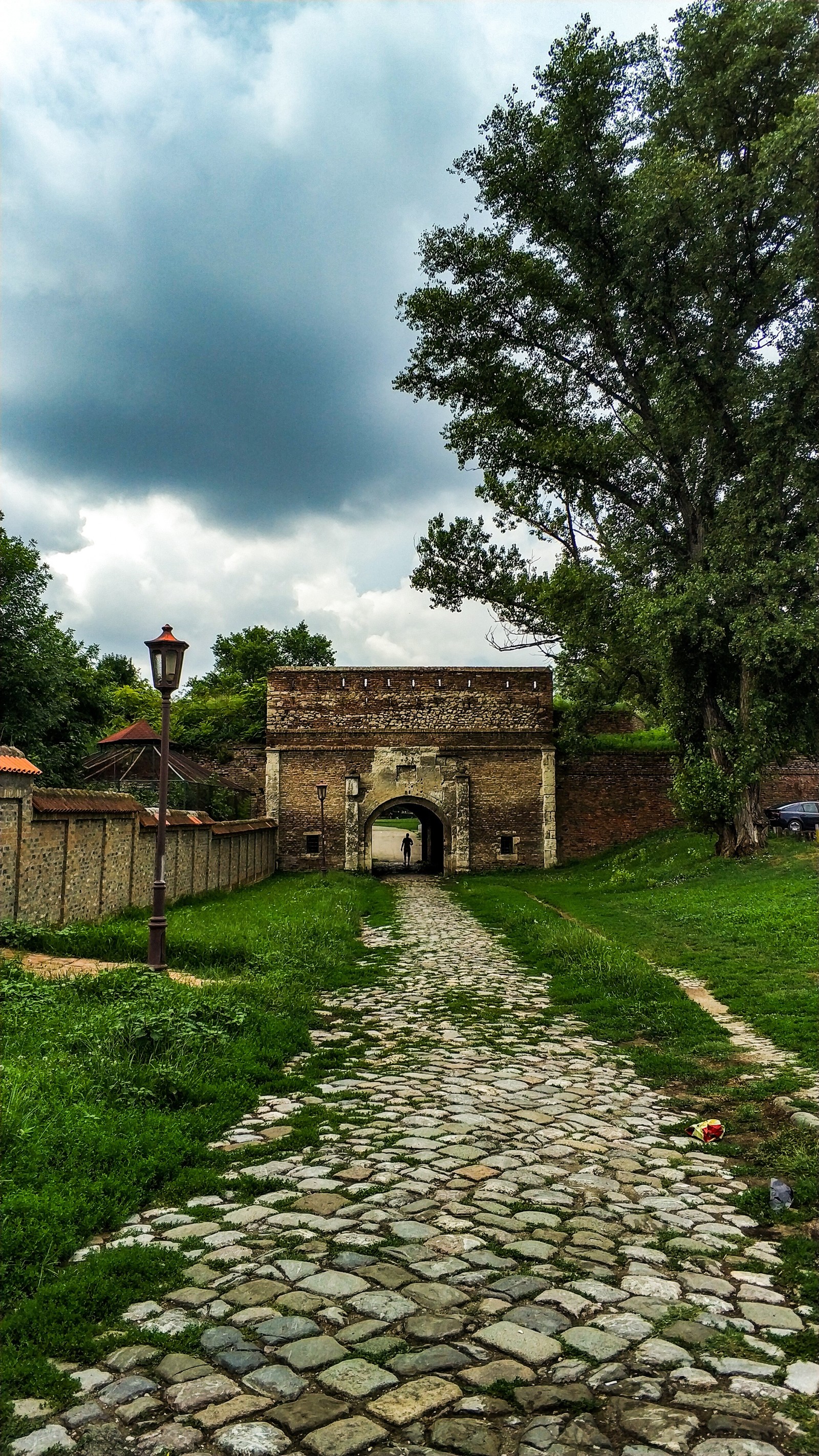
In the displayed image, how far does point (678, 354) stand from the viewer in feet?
58.9

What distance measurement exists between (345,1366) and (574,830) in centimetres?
2756

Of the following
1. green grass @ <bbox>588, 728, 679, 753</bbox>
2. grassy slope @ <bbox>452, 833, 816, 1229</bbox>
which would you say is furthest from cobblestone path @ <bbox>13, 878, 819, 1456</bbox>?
green grass @ <bbox>588, 728, 679, 753</bbox>

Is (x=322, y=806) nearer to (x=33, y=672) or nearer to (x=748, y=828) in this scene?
(x=33, y=672)

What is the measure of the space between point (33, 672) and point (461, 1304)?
2296 cm

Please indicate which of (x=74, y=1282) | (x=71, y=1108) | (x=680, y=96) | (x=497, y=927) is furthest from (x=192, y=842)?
(x=680, y=96)

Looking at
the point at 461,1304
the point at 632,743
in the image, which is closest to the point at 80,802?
the point at 461,1304

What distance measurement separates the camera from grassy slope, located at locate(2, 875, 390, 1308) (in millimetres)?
3773

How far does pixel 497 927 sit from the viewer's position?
15164 mm

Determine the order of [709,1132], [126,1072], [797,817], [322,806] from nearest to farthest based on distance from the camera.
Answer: [709,1132], [126,1072], [797,817], [322,806]

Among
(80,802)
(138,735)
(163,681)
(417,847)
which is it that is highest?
(138,735)

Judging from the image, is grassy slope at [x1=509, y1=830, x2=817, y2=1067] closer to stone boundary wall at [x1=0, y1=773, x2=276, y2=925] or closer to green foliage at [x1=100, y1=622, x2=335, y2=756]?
stone boundary wall at [x1=0, y1=773, x2=276, y2=925]

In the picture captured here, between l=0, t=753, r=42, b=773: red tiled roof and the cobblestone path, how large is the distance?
599 centimetres

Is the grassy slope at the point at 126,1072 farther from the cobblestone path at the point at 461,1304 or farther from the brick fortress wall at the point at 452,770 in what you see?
the brick fortress wall at the point at 452,770

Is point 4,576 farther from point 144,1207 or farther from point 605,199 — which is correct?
point 144,1207
